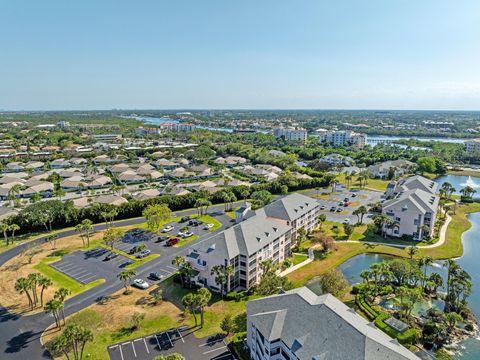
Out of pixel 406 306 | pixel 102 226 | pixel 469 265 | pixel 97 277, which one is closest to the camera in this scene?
pixel 406 306

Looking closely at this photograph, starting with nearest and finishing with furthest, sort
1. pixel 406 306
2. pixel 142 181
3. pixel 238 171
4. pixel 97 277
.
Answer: pixel 406 306
pixel 97 277
pixel 142 181
pixel 238 171

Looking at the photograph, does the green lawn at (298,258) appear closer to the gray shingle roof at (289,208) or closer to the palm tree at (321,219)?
the gray shingle roof at (289,208)

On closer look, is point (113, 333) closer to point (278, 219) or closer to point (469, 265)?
point (278, 219)

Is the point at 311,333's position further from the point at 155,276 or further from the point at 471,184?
the point at 471,184

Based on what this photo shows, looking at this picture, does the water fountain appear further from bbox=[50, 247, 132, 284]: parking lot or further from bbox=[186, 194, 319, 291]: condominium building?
bbox=[50, 247, 132, 284]: parking lot

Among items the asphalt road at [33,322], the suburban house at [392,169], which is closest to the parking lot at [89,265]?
the asphalt road at [33,322]

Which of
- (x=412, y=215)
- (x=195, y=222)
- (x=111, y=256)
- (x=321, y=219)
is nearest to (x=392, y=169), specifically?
(x=412, y=215)

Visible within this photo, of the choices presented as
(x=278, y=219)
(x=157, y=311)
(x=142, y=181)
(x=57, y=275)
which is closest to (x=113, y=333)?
(x=157, y=311)
